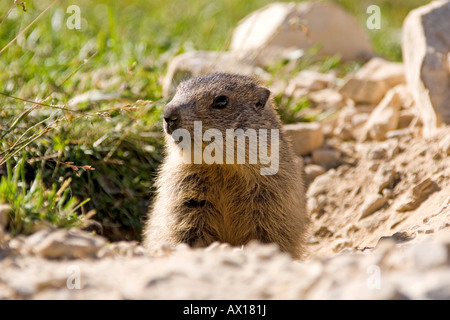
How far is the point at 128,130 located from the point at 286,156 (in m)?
1.46

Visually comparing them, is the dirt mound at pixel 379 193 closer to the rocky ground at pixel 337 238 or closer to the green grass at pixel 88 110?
the rocky ground at pixel 337 238

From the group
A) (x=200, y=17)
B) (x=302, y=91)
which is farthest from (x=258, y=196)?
(x=200, y=17)

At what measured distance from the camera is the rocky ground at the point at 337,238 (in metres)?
2.29

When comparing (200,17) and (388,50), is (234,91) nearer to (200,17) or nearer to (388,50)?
(200,17)

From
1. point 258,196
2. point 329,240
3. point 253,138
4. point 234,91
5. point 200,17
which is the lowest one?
point 329,240

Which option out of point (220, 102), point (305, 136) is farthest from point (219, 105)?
point (305, 136)

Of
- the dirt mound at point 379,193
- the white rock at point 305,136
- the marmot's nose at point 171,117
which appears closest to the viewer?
the marmot's nose at point 171,117

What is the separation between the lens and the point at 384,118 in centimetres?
579

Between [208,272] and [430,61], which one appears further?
[430,61]

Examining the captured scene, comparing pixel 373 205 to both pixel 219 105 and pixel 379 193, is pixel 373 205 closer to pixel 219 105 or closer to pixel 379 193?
pixel 379 193

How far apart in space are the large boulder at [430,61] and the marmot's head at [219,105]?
1.62m

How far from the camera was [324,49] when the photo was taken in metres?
7.74

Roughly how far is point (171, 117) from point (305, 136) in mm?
2500

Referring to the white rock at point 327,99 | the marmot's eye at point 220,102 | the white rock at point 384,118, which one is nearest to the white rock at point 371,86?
the white rock at point 327,99
